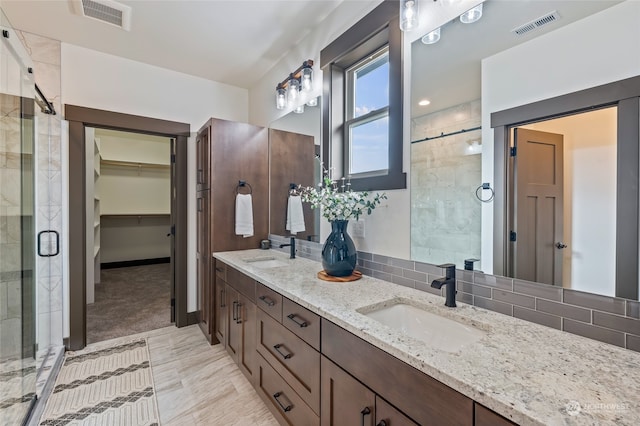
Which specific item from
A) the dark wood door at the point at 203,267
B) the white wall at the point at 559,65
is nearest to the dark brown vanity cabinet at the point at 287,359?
the white wall at the point at 559,65

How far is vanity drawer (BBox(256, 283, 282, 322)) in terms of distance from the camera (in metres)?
1.56

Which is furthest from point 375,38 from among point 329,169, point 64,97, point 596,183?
point 64,97

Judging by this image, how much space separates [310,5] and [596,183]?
2.07 m

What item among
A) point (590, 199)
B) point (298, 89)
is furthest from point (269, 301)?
point (298, 89)

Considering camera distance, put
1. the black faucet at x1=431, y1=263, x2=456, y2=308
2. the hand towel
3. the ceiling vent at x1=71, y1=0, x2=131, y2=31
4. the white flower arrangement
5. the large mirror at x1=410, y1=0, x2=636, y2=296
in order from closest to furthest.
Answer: the large mirror at x1=410, y1=0, x2=636, y2=296 → the black faucet at x1=431, y1=263, x2=456, y2=308 → the white flower arrangement → the ceiling vent at x1=71, y1=0, x2=131, y2=31 → the hand towel

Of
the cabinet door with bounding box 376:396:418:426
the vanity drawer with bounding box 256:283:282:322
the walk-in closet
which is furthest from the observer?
the walk-in closet

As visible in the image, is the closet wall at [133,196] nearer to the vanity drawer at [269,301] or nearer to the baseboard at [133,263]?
the baseboard at [133,263]

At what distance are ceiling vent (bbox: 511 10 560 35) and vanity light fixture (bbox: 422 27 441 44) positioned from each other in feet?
1.28

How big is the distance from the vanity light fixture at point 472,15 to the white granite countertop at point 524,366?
1.32 m

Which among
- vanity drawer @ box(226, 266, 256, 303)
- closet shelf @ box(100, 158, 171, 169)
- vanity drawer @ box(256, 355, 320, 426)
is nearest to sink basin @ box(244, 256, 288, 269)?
vanity drawer @ box(226, 266, 256, 303)

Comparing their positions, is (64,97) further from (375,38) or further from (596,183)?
(596,183)

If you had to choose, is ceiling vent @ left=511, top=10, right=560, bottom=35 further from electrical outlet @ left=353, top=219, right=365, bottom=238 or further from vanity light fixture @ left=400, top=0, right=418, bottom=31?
electrical outlet @ left=353, top=219, right=365, bottom=238

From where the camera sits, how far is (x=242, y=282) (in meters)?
2.03

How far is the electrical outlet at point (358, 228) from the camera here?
1899 mm
